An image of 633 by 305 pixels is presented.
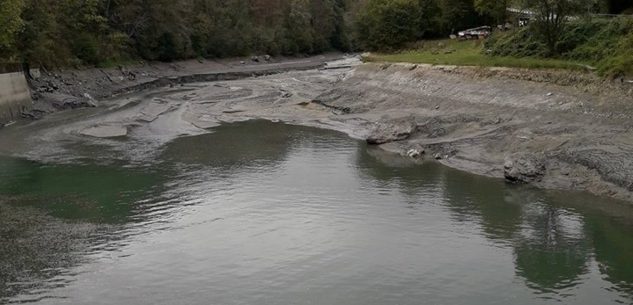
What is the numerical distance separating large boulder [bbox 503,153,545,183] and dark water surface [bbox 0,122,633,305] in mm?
985

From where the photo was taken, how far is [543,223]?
23297mm

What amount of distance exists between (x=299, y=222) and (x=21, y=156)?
20.2 m

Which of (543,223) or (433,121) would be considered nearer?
(543,223)

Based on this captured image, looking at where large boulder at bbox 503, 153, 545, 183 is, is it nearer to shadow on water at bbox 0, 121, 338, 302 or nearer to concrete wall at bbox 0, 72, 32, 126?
shadow on water at bbox 0, 121, 338, 302

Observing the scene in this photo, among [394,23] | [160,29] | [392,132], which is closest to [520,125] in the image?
[392,132]

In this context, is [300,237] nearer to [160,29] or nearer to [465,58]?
[465,58]

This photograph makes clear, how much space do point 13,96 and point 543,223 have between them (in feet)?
138

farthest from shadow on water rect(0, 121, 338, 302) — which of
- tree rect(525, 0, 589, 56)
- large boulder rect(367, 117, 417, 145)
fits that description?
tree rect(525, 0, 589, 56)

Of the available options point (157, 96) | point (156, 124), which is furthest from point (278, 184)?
point (157, 96)

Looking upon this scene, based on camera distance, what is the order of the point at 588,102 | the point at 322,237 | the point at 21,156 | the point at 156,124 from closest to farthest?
the point at 322,237
the point at 588,102
the point at 21,156
the point at 156,124

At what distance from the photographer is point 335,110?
5378 centimetres

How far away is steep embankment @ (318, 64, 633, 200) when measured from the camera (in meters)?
27.8

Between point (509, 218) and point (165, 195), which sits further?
point (165, 195)

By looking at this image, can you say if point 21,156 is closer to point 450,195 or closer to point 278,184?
point 278,184
